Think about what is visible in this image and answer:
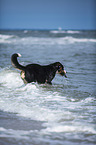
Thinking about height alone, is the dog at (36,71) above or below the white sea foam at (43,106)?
above

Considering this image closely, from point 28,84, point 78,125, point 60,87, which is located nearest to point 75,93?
point 60,87

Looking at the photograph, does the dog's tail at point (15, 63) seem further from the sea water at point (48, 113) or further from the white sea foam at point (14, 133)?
the white sea foam at point (14, 133)

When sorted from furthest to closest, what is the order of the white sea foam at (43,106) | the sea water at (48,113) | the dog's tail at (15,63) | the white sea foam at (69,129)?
the dog's tail at (15,63) < the white sea foam at (43,106) < the white sea foam at (69,129) < the sea water at (48,113)

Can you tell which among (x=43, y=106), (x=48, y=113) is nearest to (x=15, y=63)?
(x=43, y=106)

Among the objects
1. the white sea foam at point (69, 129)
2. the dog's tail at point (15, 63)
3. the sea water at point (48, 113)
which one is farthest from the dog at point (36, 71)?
the white sea foam at point (69, 129)

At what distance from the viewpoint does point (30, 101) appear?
16.7 ft

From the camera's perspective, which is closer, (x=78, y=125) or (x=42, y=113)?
(x=78, y=125)

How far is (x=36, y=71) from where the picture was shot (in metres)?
6.09

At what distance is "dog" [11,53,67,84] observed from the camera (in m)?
5.84

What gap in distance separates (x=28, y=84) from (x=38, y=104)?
4.05ft

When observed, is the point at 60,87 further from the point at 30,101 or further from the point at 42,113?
the point at 42,113

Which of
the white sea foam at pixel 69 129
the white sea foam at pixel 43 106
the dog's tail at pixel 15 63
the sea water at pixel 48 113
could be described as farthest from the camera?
the dog's tail at pixel 15 63

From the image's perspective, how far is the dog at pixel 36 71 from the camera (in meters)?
5.84

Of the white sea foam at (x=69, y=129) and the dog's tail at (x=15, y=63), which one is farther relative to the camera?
the dog's tail at (x=15, y=63)
